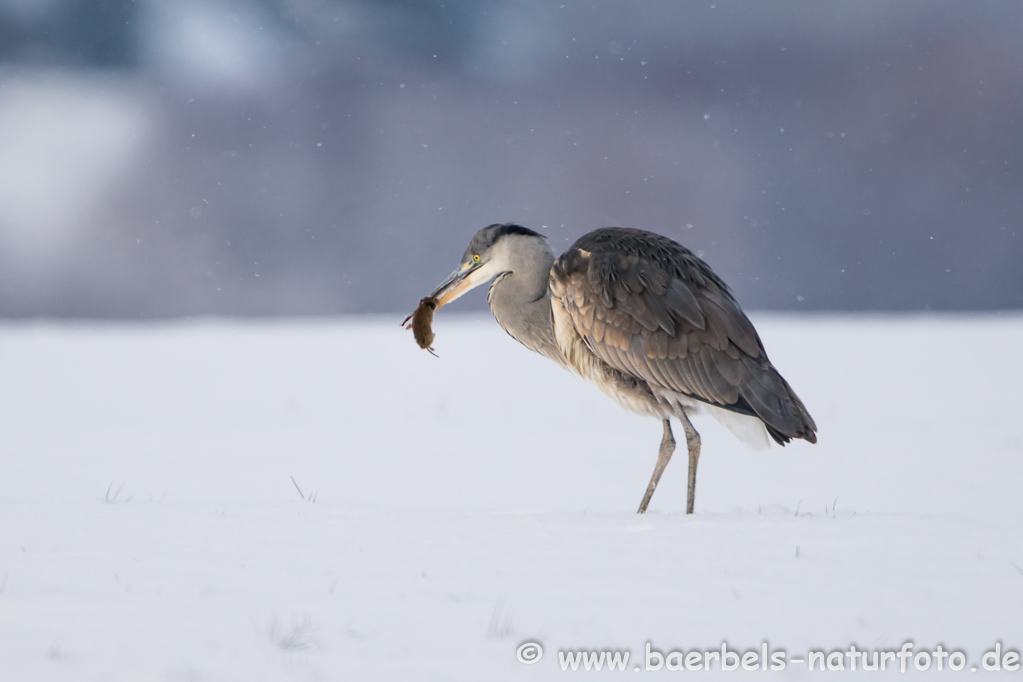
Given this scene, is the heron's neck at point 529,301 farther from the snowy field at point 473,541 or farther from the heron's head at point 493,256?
the snowy field at point 473,541

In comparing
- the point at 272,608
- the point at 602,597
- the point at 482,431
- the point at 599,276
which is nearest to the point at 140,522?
the point at 272,608

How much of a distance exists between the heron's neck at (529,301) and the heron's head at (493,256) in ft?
0.07

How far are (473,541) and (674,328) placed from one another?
2.01 m

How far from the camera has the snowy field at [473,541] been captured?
2.79m

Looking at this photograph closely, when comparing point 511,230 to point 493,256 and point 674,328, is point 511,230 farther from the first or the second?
point 674,328

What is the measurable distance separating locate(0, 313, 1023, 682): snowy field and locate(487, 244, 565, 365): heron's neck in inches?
46.5

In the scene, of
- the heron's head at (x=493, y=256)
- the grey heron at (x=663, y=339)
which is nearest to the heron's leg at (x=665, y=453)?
the grey heron at (x=663, y=339)

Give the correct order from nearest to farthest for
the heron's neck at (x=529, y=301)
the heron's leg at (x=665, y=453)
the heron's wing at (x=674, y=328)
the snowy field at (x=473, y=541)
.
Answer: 1. the snowy field at (x=473, y=541)
2. the heron's wing at (x=674, y=328)
3. the heron's leg at (x=665, y=453)
4. the heron's neck at (x=529, y=301)

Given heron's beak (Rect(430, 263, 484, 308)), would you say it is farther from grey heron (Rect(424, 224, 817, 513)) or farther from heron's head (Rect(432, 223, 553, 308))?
grey heron (Rect(424, 224, 817, 513))

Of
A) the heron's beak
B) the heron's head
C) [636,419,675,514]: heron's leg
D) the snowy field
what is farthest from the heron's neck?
the snowy field

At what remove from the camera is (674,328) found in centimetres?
532

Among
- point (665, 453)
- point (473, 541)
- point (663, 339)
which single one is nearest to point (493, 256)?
point (663, 339)

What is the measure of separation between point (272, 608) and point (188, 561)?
0.73m

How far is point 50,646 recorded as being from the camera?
8.74ft
